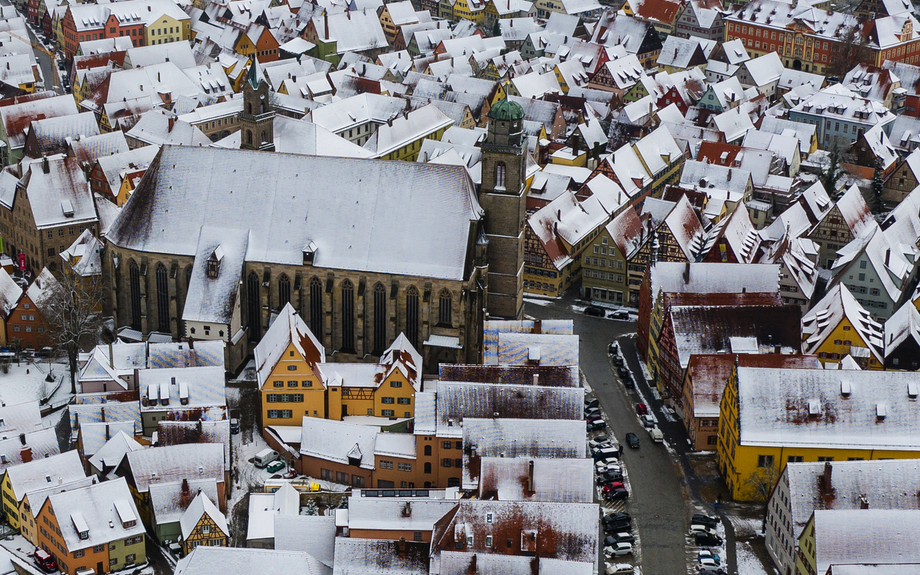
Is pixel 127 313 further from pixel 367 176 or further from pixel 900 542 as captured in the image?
pixel 900 542

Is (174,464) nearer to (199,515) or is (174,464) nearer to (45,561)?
(199,515)

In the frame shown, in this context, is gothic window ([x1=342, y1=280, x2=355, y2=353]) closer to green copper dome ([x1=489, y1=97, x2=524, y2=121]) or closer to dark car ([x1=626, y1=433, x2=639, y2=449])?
green copper dome ([x1=489, y1=97, x2=524, y2=121])

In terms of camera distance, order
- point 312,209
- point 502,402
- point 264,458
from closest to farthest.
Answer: point 502,402 < point 264,458 < point 312,209

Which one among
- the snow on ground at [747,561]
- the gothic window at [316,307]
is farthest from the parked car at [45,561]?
the snow on ground at [747,561]

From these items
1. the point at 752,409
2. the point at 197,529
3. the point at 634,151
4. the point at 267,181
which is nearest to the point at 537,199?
the point at 634,151

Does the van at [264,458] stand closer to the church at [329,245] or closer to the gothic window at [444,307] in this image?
the church at [329,245]

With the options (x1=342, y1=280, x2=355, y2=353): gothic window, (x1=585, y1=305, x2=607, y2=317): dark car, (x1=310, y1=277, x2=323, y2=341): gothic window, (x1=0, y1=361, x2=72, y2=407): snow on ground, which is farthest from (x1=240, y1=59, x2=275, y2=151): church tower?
(x1=585, y1=305, x2=607, y2=317): dark car

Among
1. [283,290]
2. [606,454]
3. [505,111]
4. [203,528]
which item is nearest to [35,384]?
[283,290]
